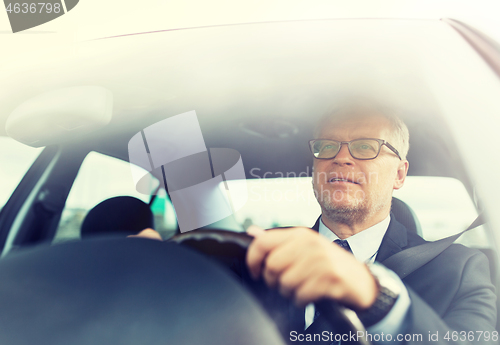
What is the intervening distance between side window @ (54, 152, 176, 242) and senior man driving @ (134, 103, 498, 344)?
92 cm

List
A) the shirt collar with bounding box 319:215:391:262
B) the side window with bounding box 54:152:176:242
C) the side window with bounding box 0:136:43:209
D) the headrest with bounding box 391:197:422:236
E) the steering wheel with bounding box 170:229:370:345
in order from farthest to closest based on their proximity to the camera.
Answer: the side window with bounding box 54:152:176:242
the side window with bounding box 0:136:43:209
the headrest with bounding box 391:197:422:236
the shirt collar with bounding box 319:215:391:262
the steering wheel with bounding box 170:229:370:345

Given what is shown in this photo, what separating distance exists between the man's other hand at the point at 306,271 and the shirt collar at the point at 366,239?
5.3 inches

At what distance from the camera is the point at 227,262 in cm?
79

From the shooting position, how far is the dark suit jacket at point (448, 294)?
0.76 meters

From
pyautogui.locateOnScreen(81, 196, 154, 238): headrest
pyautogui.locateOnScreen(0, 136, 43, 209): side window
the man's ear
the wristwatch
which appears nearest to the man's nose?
the man's ear

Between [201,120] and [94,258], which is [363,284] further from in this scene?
[201,120]

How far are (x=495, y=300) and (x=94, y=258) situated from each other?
898 mm

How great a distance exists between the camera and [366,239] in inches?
36.5

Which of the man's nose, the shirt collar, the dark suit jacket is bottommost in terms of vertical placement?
the dark suit jacket

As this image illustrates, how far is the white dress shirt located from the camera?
70 cm

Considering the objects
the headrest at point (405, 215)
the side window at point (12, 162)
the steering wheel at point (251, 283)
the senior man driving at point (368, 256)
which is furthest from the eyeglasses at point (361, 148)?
the side window at point (12, 162)

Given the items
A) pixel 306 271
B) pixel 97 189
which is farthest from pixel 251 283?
pixel 97 189

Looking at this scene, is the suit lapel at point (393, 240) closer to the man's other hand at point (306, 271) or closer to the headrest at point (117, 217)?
the man's other hand at point (306, 271)

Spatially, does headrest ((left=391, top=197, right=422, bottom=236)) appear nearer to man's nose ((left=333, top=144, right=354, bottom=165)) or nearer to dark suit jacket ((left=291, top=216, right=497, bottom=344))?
dark suit jacket ((left=291, top=216, right=497, bottom=344))
